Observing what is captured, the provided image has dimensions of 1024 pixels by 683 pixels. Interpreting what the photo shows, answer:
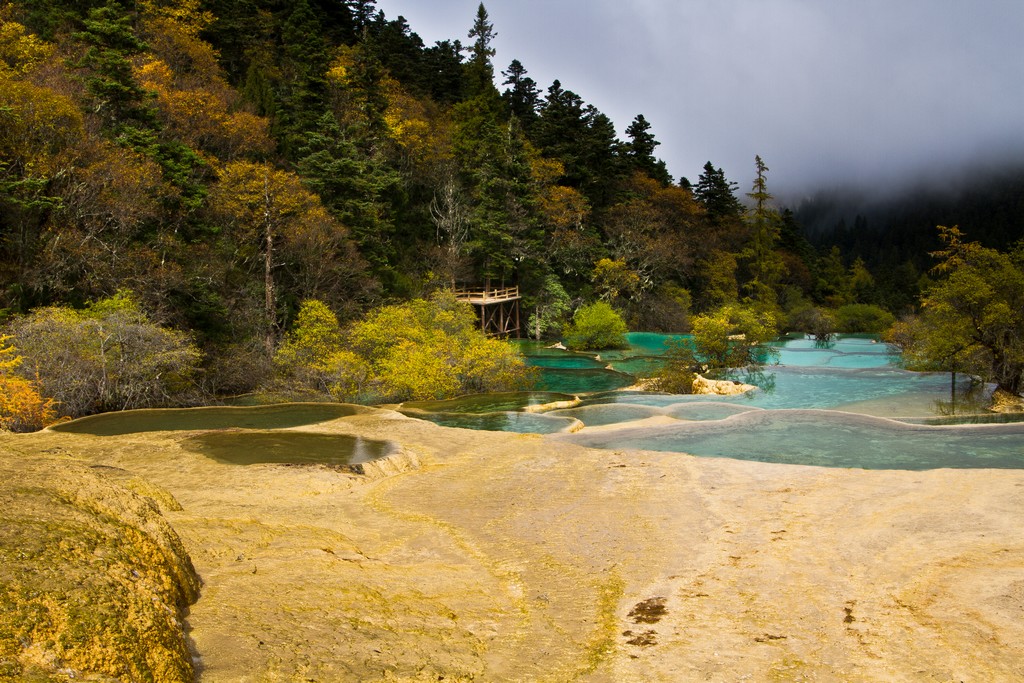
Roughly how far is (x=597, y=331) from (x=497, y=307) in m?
6.69

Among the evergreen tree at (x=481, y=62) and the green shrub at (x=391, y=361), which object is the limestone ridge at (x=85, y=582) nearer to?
the green shrub at (x=391, y=361)

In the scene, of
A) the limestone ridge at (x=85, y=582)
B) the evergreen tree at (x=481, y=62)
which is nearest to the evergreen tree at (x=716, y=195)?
the evergreen tree at (x=481, y=62)

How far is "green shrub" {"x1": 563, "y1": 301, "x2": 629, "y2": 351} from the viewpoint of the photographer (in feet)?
121

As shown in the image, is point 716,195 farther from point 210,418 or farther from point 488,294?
point 210,418

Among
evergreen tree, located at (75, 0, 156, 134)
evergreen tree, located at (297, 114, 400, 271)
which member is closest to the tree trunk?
evergreen tree, located at (297, 114, 400, 271)

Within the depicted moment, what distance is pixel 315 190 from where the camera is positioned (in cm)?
2992

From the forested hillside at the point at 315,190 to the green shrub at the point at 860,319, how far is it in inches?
173

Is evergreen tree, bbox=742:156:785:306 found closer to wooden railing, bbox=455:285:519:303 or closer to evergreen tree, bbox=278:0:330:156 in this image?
wooden railing, bbox=455:285:519:303

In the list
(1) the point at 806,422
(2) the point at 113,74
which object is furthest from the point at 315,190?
(1) the point at 806,422

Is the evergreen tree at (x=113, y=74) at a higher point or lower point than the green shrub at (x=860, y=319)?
higher

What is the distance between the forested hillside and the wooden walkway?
1145 mm

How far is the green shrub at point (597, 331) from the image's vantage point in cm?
3697

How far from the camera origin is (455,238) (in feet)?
130

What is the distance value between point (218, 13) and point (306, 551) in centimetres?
4706
